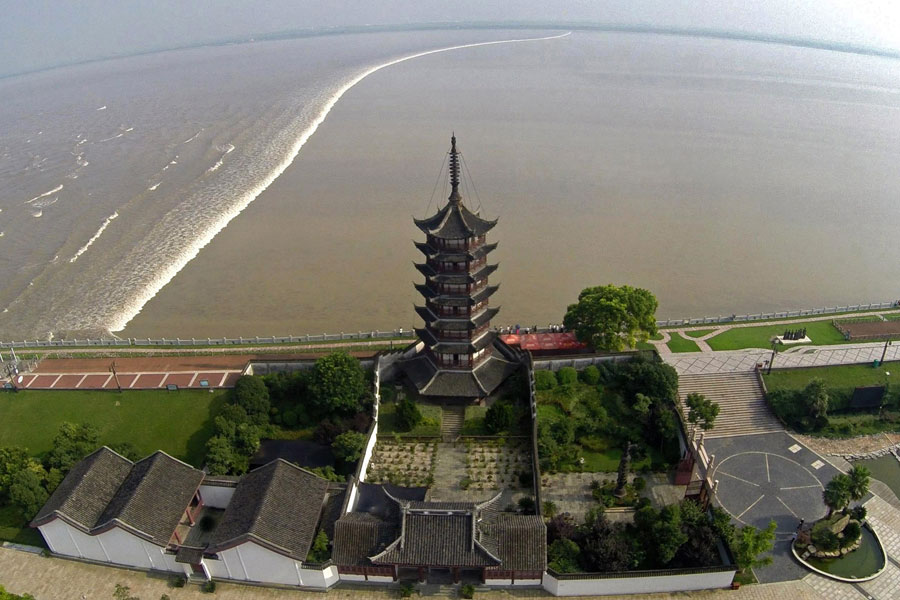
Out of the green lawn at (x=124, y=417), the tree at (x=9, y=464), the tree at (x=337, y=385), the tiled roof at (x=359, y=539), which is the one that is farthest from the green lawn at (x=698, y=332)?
the tree at (x=9, y=464)

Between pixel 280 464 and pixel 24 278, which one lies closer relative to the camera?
pixel 280 464

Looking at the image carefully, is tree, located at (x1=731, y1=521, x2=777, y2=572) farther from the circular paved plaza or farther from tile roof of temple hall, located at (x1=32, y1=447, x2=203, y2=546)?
tile roof of temple hall, located at (x1=32, y1=447, x2=203, y2=546)

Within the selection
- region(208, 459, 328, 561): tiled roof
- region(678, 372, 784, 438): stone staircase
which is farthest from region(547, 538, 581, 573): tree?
region(678, 372, 784, 438): stone staircase

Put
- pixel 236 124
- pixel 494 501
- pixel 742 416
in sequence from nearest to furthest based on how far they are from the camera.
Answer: pixel 494 501
pixel 742 416
pixel 236 124

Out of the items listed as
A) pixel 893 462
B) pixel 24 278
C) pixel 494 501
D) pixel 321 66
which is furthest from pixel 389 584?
pixel 321 66

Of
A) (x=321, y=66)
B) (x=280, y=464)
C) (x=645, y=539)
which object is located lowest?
(x=645, y=539)

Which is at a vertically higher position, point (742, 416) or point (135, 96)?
point (135, 96)

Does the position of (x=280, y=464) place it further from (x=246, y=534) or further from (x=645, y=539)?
(x=645, y=539)

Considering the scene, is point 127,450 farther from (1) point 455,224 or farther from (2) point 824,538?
(2) point 824,538
